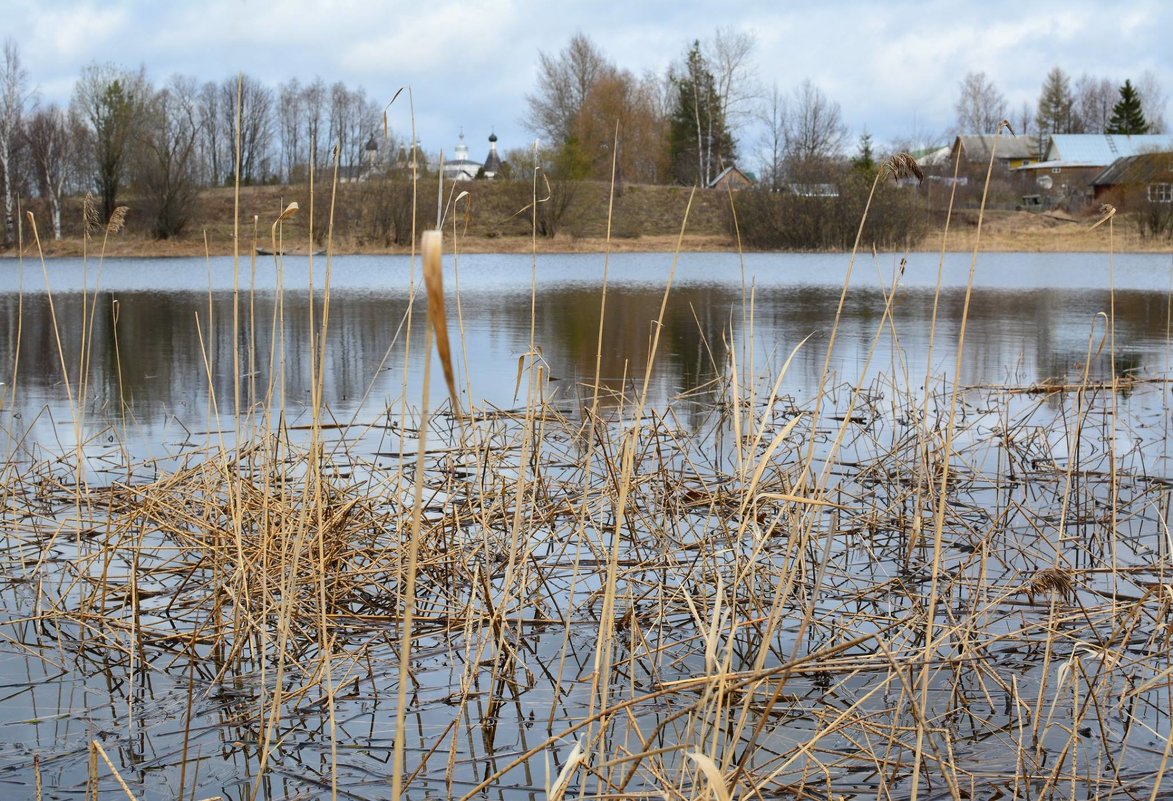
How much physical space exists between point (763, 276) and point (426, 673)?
19182 mm

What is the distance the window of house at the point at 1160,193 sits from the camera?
1261 inches

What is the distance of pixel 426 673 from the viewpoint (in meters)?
2.72

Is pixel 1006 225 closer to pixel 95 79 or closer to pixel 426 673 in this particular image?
pixel 95 79

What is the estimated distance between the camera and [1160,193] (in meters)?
33.5

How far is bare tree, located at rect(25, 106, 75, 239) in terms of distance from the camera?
35.8 metres

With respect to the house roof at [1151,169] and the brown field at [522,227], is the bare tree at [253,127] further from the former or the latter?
the house roof at [1151,169]

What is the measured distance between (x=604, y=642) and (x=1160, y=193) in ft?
121

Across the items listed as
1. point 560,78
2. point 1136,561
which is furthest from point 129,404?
point 560,78

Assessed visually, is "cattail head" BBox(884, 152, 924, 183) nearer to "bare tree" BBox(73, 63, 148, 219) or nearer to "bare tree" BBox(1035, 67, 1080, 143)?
"bare tree" BBox(73, 63, 148, 219)

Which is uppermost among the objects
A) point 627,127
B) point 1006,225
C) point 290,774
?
point 627,127

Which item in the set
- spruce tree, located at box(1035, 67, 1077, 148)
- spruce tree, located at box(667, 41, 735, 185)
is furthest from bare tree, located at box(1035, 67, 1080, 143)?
spruce tree, located at box(667, 41, 735, 185)

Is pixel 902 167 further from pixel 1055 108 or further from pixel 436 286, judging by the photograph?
pixel 1055 108

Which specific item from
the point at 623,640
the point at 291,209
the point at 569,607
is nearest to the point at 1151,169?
the point at 623,640

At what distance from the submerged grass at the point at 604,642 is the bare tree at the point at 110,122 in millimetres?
35825
